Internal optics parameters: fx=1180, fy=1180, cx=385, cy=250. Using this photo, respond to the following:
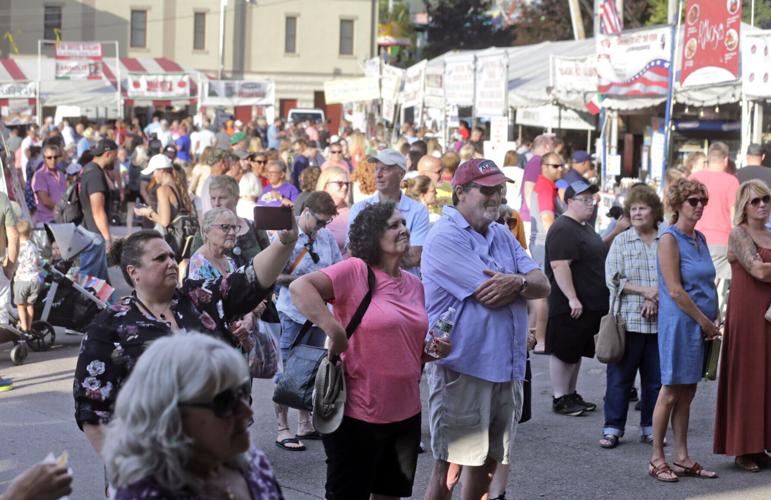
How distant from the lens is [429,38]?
78.7 m

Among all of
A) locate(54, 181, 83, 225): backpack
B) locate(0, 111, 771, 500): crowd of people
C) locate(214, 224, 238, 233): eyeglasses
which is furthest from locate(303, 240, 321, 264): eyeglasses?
locate(54, 181, 83, 225): backpack

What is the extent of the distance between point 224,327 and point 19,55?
65744 millimetres

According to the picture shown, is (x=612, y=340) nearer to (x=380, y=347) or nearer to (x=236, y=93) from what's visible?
(x=380, y=347)

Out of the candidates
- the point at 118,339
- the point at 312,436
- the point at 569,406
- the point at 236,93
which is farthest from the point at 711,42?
the point at 236,93

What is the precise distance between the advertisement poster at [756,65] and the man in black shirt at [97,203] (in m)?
7.59

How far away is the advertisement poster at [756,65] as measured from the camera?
14016mm

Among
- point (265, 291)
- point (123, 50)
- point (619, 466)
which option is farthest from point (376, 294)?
point (123, 50)

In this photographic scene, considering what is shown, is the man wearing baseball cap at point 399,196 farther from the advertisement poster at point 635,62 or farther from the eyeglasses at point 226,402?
the advertisement poster at point 635,62

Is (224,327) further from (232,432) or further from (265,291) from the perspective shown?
(232,432)

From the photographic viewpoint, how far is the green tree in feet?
253

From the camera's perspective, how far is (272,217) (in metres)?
4.45

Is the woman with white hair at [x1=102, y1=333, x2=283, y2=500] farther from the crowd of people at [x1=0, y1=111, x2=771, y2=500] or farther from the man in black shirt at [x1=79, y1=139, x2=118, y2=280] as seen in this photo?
the man in black shirt at [x1=79, y1=139, x2=118, y2=280]

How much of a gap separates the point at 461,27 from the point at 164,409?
250 feet

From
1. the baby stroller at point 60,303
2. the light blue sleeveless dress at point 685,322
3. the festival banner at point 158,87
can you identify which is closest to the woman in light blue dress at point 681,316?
the light blue sleeveless dress at point 685,322
